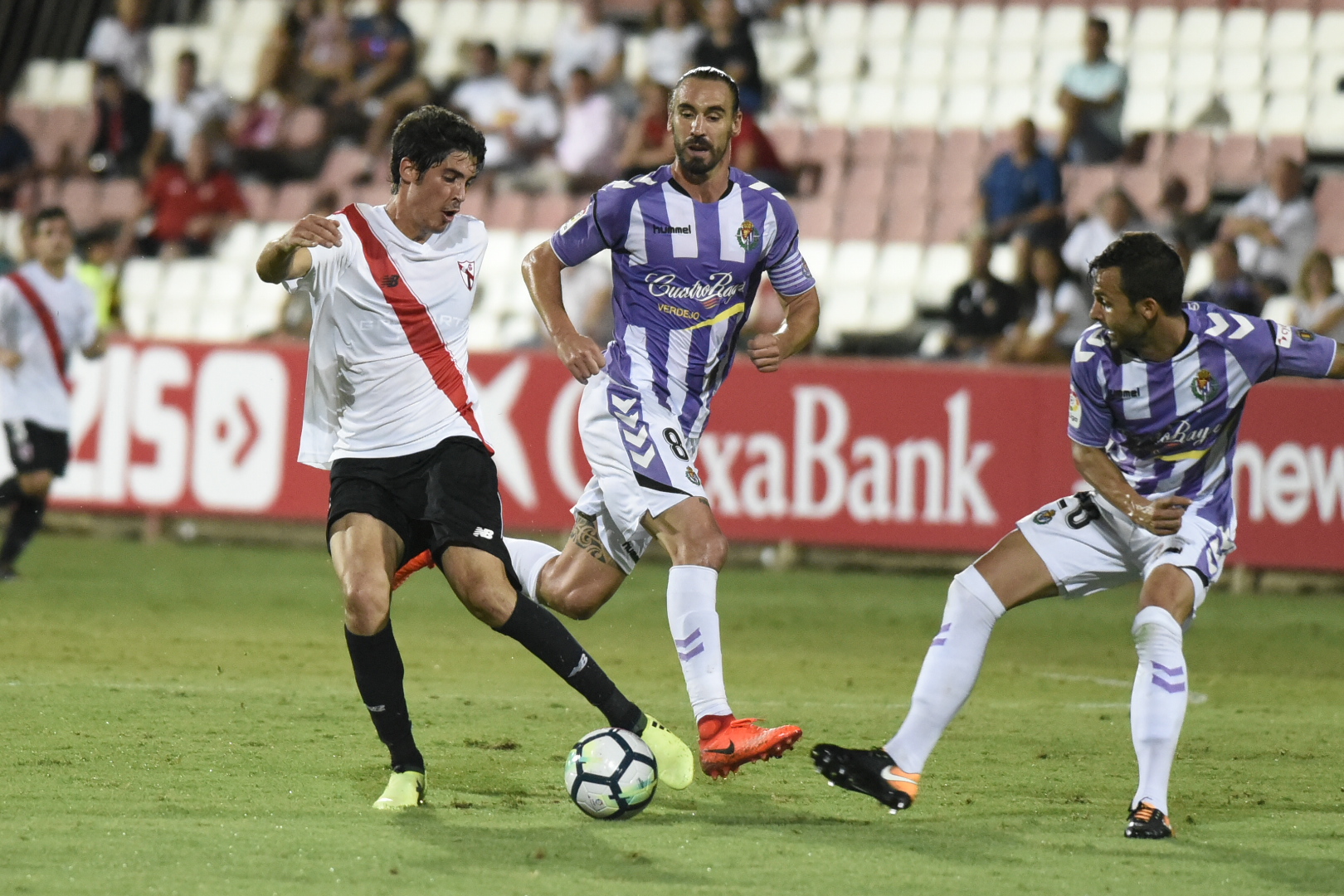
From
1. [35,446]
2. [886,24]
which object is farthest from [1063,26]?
[35,446]

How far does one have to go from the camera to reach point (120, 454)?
14.6m

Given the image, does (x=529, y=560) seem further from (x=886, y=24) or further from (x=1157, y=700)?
(x=886, y=24)

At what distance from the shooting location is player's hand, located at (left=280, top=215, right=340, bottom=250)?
5754mm

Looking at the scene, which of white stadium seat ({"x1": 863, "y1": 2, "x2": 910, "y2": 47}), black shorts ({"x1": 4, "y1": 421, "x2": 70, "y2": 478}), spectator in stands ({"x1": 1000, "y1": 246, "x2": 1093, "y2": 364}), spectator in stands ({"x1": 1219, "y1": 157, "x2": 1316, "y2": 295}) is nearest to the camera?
black shorts ({"x1": 4, "y1": 421, "x2": 70, "y2": 478})

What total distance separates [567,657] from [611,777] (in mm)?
474

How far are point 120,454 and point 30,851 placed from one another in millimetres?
9948

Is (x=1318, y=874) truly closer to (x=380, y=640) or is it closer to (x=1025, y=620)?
(x=380, y=640)

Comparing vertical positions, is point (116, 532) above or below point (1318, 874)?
below

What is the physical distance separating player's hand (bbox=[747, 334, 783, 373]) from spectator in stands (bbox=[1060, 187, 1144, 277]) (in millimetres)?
8068

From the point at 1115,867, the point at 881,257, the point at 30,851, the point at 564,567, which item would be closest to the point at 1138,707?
the point at 1115,867

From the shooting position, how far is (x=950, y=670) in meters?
5.91

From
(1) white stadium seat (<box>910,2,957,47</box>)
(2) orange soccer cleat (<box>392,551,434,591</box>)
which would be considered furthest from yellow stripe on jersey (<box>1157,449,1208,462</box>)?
(1) white stadium seat (<box>910,2,957,47</box>)

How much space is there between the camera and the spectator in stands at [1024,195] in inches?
575

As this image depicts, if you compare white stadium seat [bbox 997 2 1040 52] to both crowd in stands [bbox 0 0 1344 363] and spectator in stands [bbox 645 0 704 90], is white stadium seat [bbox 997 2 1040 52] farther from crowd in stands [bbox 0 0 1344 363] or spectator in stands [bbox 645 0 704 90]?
spectator in stands [bbox 645 0 704 90]
